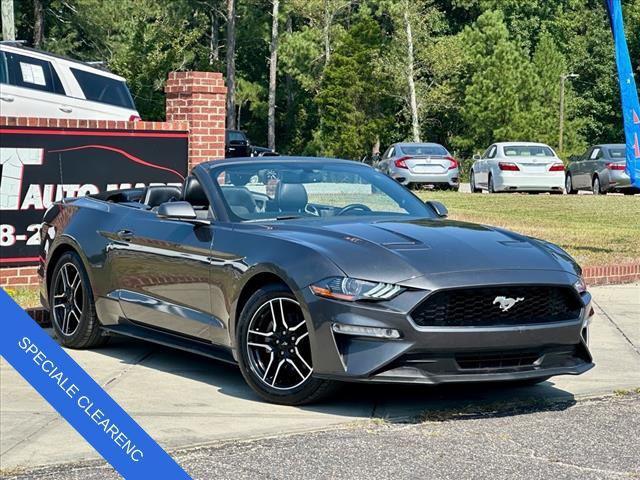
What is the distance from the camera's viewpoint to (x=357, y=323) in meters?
6.25

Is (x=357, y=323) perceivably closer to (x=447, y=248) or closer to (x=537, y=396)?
(x=447, y=248)

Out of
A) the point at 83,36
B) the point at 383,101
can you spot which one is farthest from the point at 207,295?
the point at 83,36

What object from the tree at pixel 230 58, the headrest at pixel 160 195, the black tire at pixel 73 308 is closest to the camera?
the black tire at pixel 73 308

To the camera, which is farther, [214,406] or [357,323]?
[214,406]

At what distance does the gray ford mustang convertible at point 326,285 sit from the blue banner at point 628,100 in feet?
20.7

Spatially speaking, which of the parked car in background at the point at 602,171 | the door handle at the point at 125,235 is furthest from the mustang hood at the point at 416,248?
the parked car in background at the point at 602,171

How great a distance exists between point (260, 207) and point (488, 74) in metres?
56.6

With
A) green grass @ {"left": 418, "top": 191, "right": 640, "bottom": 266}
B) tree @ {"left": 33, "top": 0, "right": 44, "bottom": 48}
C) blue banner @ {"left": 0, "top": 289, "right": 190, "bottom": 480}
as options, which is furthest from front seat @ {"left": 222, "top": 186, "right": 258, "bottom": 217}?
tree @ {"left": 33, "top": 0, "right": 44, "bottom": 48}

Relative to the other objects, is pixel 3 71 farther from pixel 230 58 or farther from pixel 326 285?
pixel 230 58

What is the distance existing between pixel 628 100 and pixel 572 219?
669 cm

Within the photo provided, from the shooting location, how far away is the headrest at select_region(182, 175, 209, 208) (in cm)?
790

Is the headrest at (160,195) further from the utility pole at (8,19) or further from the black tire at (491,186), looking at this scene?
the black tire at (491,186)

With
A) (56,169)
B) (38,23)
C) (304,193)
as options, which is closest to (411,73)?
(38,23)

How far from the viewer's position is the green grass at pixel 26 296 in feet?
34.7
